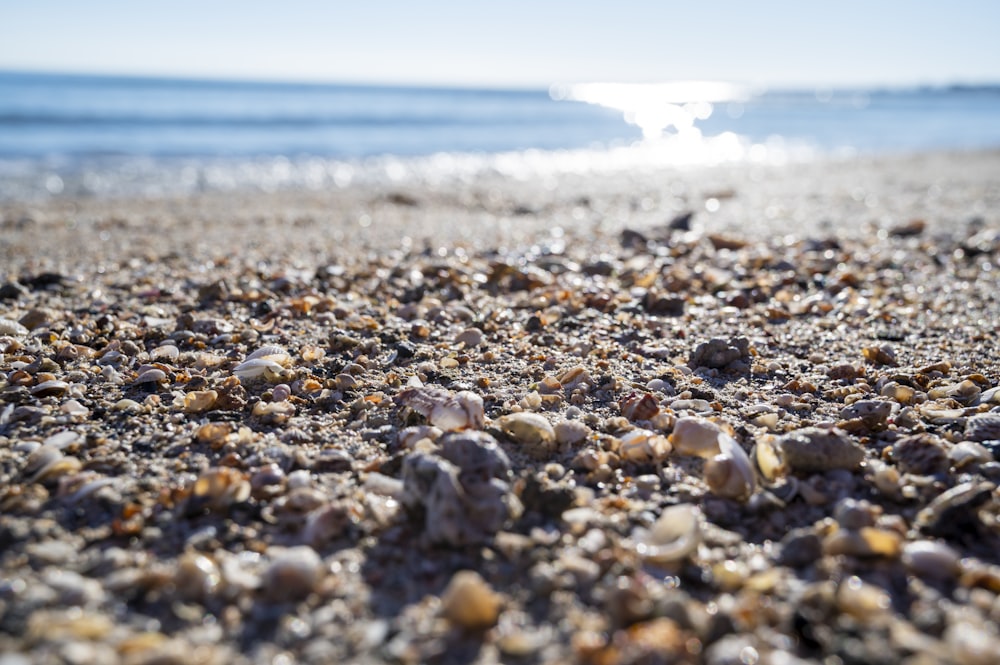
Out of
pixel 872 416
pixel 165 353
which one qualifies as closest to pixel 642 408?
pixel 872 416

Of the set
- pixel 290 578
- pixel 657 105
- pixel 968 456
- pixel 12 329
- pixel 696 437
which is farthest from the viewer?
pixel 657 105

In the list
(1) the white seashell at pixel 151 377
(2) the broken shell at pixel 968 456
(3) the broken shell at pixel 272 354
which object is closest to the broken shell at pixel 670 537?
(2) the broken shell at pixel 968 456

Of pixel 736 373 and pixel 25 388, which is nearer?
pixel 25 388

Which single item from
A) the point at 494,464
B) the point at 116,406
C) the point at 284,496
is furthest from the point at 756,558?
the point at 116,406

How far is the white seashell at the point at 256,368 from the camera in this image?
7.53ft

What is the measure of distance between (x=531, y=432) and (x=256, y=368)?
3.03ft

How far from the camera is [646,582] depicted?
1.34 meters

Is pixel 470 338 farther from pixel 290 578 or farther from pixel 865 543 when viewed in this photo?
pixel 865 543

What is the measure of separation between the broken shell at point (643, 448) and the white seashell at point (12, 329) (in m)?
2.12

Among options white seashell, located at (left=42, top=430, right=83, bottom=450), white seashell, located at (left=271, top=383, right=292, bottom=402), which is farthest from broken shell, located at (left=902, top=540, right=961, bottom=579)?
white seashell, located at (left=42, top=430, right=83, bottom=450)

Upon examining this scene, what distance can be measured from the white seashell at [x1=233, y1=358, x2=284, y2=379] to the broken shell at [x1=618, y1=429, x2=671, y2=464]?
1076 millimetres

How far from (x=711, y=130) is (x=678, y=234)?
2026cm

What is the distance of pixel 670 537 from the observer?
4.77 feet

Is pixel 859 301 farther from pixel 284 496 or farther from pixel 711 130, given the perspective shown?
pixel 711 130
